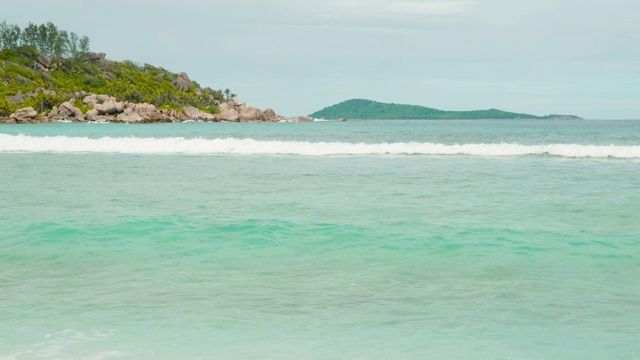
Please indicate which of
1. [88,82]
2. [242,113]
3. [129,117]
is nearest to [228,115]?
[242,113]

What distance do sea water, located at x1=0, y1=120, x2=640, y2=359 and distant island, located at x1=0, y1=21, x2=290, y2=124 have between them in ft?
274

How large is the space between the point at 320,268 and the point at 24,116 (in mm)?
89567

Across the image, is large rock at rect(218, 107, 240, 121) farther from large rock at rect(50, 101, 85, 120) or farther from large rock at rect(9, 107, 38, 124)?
large rock at rect(9, 107, 38, 124)

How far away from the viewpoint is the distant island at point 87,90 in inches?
3831

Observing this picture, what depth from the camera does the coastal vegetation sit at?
108 metres

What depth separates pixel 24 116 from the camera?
289 ft

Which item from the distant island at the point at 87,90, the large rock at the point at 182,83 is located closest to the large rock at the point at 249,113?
the distant island at the point at 87,90

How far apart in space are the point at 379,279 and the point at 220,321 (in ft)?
7.34

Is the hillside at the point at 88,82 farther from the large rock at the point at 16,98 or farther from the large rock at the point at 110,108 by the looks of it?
the large rock at the point at 110,108

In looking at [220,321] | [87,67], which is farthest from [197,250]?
[87,67]

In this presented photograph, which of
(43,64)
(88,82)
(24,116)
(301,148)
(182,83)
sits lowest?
(301,148)

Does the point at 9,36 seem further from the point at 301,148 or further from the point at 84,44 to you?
the point at 301,148

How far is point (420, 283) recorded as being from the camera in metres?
7.55

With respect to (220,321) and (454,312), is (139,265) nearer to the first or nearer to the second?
(220,321)
